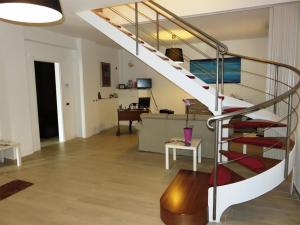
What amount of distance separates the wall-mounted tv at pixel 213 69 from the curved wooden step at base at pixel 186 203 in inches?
186

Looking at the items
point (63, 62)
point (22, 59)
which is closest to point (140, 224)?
point (22, 59)

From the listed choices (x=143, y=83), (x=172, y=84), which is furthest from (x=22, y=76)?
(x=172, y=84)

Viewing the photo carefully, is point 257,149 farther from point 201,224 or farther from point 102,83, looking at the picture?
point 102,83

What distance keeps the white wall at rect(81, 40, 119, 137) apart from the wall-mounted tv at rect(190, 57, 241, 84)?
107 inches

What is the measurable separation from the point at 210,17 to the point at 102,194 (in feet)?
12.5

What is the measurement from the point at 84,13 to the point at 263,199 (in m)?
3.74

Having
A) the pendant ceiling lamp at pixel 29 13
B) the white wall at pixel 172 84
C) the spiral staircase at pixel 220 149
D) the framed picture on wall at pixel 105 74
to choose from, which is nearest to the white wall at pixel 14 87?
the spiral staircase at pixel 220 149

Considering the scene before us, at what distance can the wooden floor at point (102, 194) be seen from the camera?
2473 mm

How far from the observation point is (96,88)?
6895 mm

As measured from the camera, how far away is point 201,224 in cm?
229

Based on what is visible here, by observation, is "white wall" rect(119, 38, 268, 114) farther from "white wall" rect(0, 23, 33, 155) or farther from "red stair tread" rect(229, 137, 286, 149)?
"red stair tread" rect(229, 137, 286, 149)

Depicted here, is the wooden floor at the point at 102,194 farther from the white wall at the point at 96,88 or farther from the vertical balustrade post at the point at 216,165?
the white wall at the point at 96,88

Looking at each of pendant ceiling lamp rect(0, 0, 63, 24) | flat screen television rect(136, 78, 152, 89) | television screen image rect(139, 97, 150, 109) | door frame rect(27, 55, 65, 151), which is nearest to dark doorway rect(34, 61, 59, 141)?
door frame rect(27, 55, 65, 151)

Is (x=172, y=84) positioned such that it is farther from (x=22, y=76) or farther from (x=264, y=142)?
(x=264, y=142)
